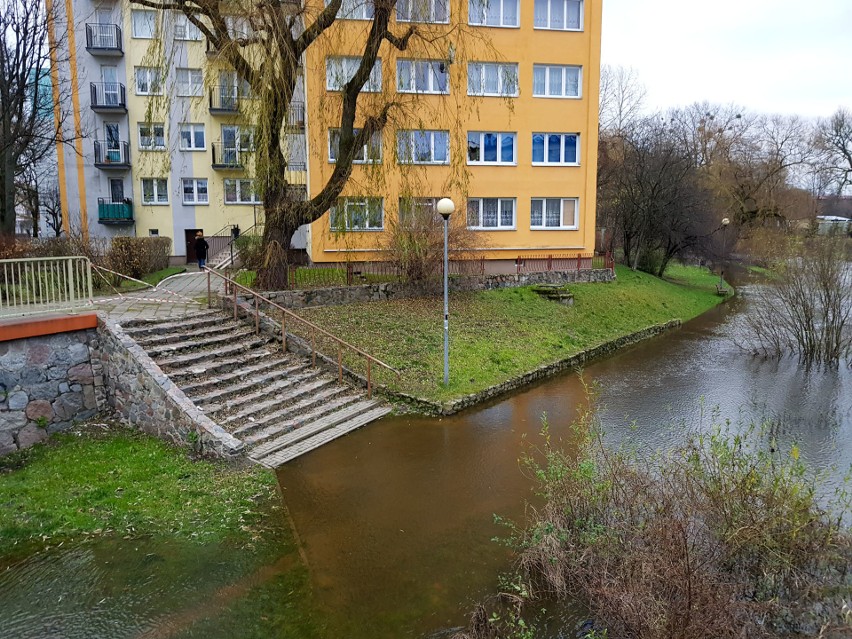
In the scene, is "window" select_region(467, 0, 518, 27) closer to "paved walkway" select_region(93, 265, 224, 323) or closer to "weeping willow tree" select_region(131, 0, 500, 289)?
"weeping willow tree" select_region(131, 0, 500, 289)

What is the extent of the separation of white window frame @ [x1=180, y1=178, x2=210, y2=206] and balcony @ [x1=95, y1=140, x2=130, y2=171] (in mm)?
2805

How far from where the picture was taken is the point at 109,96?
31.1 metres

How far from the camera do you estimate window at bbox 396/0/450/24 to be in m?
15.3

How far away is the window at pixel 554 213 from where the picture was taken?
90.9ft

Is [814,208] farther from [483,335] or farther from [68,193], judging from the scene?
[68,193]

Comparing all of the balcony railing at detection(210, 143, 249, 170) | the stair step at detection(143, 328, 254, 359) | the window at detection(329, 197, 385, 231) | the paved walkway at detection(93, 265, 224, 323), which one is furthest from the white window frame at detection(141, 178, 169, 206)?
the stair step at detection(143, 328, 254, 359)

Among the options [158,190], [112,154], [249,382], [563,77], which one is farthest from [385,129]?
[112,154]

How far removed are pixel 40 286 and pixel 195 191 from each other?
896 inches

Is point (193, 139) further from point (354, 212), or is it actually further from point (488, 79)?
point (354, 212)

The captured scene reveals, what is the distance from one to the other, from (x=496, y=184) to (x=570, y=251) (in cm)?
472

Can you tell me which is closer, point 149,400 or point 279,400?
point 149,400

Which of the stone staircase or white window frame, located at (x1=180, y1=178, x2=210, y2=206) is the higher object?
white window frame, located at (x1=180, y1=178, x2=210, y2=206)

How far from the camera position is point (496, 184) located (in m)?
27.0

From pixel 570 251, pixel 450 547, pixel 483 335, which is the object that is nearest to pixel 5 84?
pixel 483 335
